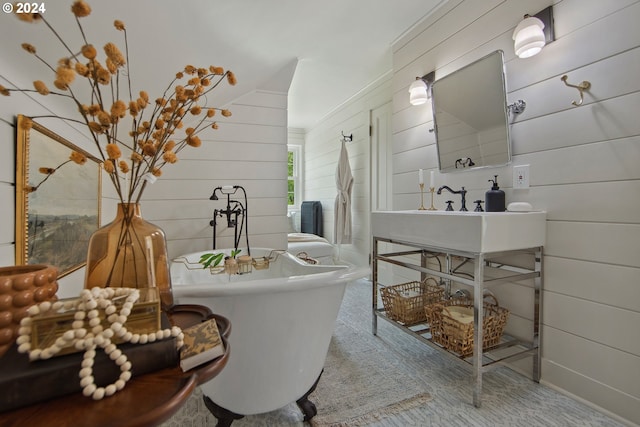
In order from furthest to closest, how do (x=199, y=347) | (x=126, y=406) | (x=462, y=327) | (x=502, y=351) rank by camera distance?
1. (x=502, y=351)
2. (x=462, y=327)
3. (x=199, y=347)
4. (x=126, y=406)

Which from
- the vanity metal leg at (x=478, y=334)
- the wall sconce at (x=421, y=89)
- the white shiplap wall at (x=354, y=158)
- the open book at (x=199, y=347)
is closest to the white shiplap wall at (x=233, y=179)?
the white shiplap wall at (x=354, y=158)

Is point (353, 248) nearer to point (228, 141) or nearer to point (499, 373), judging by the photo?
point (228, 141)

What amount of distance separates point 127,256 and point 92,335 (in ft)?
0.96

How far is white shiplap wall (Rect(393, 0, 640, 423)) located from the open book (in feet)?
5.66

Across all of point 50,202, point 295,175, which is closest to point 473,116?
point 50,202

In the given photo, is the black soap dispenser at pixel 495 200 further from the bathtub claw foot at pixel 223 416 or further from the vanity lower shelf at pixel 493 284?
the bathtub claw foot at pixel 223 416

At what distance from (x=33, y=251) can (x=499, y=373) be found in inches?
90.1

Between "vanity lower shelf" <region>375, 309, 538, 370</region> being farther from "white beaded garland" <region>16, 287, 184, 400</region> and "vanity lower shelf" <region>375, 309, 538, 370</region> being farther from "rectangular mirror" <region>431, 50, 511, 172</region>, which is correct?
"white beaded garland" <region>16, 287, 184, 400</region>

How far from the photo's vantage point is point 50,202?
1.11 meters

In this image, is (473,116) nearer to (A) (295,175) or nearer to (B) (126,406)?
(B) (126,406)

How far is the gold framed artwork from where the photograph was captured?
92cm

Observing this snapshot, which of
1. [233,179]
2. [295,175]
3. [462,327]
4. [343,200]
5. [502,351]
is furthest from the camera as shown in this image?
[295,175]

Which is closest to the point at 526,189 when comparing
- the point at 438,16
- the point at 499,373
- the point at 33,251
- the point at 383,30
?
the point at 499,373

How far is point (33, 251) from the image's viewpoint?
3.22 ft
